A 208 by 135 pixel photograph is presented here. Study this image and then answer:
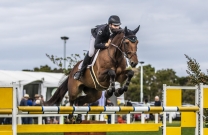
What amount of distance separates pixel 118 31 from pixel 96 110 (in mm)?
2396

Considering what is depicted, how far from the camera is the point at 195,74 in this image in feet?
23.3

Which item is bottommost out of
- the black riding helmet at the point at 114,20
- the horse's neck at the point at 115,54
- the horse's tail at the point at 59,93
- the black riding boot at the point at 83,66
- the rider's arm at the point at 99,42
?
the horse's tail at the point at 59,93

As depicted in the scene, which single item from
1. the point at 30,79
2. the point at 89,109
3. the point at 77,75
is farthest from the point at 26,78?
the point at 89,109

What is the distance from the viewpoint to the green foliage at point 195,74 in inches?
277

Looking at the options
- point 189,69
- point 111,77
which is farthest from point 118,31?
point 189,69

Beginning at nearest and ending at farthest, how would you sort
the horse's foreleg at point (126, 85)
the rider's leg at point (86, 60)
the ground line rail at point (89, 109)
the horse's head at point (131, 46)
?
the ground line rail at point (89, 109)
the horse's head at point (131, 46)
the horse's foreleg at point (126, 85)
the rider's leg at point (86, 60)

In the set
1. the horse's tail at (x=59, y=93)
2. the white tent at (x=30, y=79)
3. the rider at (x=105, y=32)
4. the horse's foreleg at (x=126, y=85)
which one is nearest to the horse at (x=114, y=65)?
the horse's foreleg at (x=126, y=85)

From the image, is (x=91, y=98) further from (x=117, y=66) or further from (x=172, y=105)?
(x=172, y=105)

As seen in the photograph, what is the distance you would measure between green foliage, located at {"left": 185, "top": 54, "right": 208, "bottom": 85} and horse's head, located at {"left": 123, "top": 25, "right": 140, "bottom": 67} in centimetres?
87

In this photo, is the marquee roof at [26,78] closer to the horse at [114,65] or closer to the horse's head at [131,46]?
the horse at [114,65]

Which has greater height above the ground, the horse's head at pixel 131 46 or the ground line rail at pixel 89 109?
the horse's head at pixel 131 46

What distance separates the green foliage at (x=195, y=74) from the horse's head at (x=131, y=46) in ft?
2.84

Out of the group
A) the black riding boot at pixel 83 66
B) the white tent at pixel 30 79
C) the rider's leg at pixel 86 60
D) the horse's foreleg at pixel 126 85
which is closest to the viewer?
the horse's foreleg at pixel 126 85

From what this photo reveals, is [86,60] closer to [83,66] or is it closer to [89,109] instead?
[83,66]
